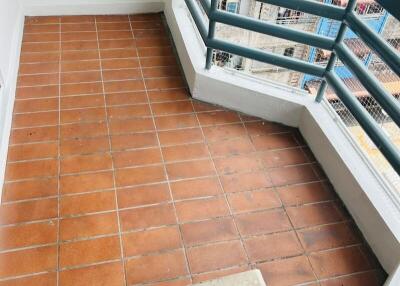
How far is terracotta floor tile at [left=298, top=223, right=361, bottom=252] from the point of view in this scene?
Result: 207 centimetres

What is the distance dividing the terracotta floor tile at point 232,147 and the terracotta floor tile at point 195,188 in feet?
0.80

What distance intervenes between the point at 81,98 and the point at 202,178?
1.12 meters

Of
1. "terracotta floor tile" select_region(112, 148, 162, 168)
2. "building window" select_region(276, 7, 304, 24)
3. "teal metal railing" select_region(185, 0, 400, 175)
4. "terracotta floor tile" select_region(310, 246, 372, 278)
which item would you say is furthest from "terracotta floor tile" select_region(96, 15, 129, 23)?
"terracotta floor tile" select_region(310, 246, 372, 278)

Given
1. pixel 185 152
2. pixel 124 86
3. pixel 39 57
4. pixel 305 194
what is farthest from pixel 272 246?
pixel 39 57

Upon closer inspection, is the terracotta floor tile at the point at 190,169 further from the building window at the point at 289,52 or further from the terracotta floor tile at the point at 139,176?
the building window at the point at 289,52

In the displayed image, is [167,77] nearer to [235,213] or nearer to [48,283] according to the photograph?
[235,213]

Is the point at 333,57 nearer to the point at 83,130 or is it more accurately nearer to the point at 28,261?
the point at 83,130

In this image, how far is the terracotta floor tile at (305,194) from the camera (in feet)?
7.47

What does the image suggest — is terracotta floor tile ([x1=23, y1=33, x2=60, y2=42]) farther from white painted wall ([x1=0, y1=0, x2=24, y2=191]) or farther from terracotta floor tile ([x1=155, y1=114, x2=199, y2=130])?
terracotta floor tile ([x1=155, y1=114, x2=199, y2=130])

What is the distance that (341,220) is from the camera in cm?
219

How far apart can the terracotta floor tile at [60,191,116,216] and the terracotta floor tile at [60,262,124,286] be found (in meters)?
0.34

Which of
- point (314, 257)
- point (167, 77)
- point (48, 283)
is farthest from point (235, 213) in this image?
point (167, 77)

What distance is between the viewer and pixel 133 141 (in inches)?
99.8

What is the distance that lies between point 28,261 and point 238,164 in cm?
129
